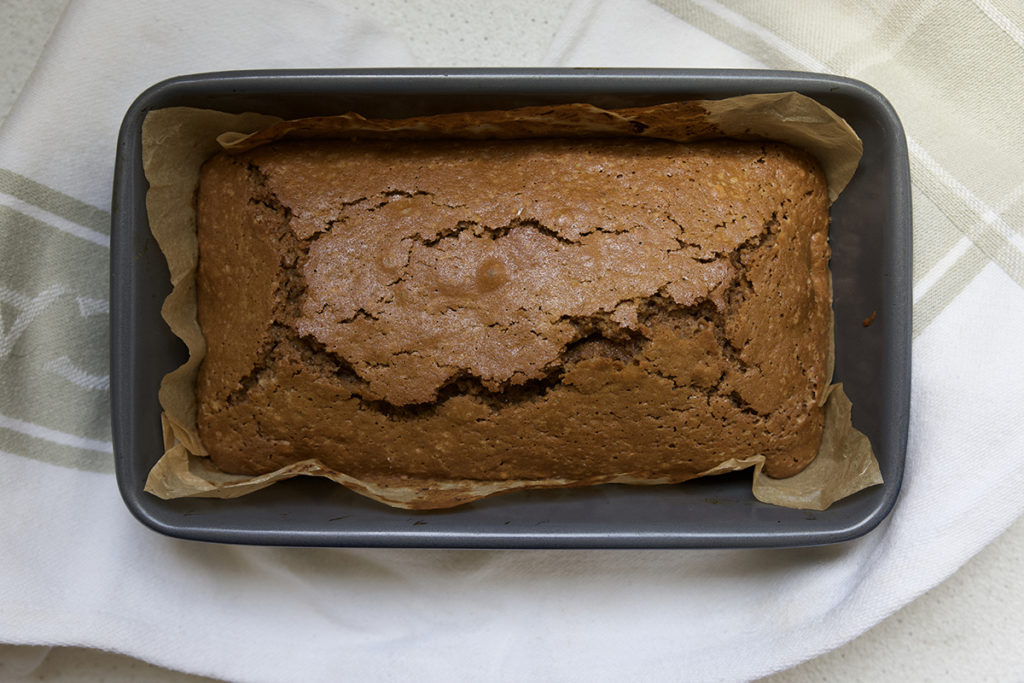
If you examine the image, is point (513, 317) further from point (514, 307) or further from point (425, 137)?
point (425, 137)

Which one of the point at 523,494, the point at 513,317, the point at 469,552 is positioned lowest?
the point at 469,552

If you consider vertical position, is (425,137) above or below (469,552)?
above

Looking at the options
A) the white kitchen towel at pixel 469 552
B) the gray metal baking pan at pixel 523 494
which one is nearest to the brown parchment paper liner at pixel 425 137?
the gray metal baking pan at pixel 523 494

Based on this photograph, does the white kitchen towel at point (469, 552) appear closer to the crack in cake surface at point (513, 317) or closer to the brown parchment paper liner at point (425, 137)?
the brown parchment paper liner at point (425, 137)

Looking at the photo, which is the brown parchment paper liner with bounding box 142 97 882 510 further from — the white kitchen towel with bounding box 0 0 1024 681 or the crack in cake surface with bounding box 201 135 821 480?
the white kitchen towel with bounding box 0 0 1024 681

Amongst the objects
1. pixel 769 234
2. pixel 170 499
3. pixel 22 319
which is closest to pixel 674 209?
pixel 769 234

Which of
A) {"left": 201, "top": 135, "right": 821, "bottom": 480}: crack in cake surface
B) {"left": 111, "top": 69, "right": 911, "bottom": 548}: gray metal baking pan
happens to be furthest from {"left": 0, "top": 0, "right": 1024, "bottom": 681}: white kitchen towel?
{"left": 201, "top": 135, "right": 821, "bottom": 480}: crack in cake surface

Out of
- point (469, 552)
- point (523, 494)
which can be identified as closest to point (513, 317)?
point (523, 494)

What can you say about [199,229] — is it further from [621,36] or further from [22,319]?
[621,36]

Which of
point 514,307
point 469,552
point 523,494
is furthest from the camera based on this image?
point 469,552
